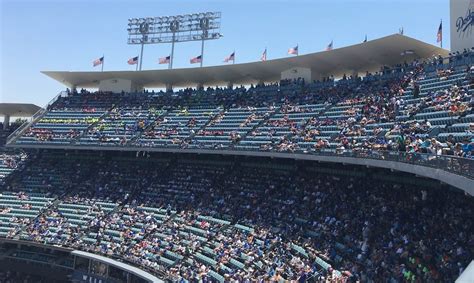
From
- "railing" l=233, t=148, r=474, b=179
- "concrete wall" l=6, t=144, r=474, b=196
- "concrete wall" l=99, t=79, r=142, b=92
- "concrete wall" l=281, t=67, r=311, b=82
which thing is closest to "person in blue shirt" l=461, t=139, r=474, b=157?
"railing" l=233, t=148, r=474, b=179

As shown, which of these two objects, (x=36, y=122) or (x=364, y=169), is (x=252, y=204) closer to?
(x=364, y=169)

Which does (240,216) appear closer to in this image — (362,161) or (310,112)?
(310,112)

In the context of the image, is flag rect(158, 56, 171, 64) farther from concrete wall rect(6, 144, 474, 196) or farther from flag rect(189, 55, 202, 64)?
concrete wall rect(6, 144, 474, 196)

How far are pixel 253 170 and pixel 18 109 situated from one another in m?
32.3

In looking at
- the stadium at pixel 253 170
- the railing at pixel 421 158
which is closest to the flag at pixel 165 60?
the stadium at pixel 253 170

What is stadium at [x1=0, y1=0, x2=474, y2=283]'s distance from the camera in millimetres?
17578

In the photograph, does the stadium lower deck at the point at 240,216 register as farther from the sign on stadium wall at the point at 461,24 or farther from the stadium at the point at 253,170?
the sign on stadium wall at the point at 461,24

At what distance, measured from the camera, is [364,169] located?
23594 millimetres

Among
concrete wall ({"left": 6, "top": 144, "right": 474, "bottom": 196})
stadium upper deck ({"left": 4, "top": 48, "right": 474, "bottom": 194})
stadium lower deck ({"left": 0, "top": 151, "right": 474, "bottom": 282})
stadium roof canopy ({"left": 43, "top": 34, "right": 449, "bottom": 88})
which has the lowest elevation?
stadium lower deck ({"left": 0, "top": 151, "right": 474, "bottom": 282})

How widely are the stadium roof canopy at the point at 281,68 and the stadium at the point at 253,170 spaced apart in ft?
0.66

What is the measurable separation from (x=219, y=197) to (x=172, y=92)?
53.7 feet

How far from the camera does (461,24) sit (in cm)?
2631

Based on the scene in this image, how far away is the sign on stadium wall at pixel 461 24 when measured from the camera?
83.3 feet

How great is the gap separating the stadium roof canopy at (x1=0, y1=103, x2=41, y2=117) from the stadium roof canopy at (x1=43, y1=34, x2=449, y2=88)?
495 centimetres
